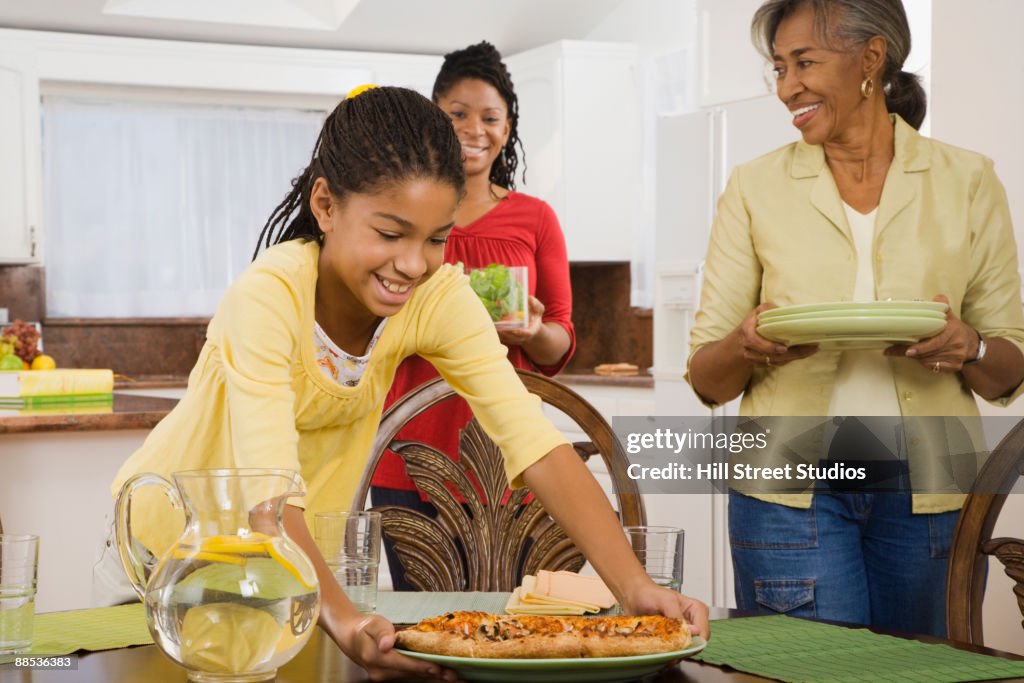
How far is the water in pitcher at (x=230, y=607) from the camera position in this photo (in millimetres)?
848

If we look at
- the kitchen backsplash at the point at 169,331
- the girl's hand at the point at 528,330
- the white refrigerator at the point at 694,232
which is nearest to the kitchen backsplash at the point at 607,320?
the kitchen backsplash at the point at 169,331

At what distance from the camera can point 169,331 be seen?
5.73m

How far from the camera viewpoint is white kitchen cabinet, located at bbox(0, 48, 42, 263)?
5109 mm

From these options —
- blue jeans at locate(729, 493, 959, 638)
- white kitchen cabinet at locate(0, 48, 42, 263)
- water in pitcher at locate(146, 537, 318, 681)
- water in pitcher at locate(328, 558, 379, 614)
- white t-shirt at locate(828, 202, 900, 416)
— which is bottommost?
blue jeans at locate(729, 493, 959, 638)

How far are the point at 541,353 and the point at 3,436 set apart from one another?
59.5 inches

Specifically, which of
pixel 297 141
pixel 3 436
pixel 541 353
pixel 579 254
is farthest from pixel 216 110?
pixel 541 353

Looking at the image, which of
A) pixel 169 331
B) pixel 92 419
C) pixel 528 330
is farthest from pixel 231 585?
pixel 169 331

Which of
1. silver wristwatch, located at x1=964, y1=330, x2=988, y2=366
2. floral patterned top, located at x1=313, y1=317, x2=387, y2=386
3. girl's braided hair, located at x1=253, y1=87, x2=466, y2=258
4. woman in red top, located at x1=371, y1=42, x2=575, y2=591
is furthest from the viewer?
woman in red top, located at x1=371, y1=42, x2=575, y2=591

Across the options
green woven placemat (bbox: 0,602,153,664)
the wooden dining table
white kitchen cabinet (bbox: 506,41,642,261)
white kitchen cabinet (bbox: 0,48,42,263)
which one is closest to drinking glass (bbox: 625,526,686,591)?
the wooden dining table

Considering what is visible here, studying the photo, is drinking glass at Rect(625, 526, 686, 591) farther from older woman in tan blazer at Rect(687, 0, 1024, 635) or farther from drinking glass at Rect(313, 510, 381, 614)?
older woman in tan blazer at Rect(687, 0, 1024, 635)

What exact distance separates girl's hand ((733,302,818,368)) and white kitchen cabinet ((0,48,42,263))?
4220 mm

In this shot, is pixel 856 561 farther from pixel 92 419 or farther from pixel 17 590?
pixel 92 419

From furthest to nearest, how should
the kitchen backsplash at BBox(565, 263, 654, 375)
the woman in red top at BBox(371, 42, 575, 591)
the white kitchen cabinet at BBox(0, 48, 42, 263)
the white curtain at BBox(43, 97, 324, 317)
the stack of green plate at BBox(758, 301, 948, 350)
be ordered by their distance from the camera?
the white curtain at BBox(43, 97, 324, 317) → the kitchen backsplash at BBox(565, 263, 654, 375) → the white kitchen cabinet at BBox(0, 48, 42, 263) → the woman in red top at BBox(371, 42, 575, 591) → the stack of green plate at BBox(758, 301, 948, 350)

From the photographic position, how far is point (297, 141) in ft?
19.4
